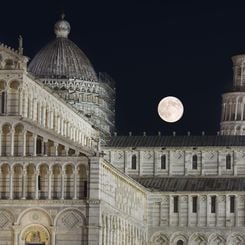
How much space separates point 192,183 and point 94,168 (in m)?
33.1

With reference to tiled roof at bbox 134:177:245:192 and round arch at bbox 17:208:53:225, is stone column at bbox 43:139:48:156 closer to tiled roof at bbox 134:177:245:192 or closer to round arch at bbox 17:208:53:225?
round arch at bbox 17:208:53:225

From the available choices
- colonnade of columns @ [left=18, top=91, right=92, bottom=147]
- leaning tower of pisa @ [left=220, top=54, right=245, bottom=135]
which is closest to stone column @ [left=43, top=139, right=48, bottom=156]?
colonnade of columns @ [left=18, top=91, right=92, bottom=147]

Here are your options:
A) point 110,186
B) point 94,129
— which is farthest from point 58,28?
point 110,186

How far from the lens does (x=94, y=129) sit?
450 feet

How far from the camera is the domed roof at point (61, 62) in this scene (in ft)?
486

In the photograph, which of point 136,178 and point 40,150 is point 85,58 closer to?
point 136,178

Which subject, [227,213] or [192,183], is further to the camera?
[192,183]

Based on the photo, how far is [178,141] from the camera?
465ft

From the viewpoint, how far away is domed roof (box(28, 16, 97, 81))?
486ft

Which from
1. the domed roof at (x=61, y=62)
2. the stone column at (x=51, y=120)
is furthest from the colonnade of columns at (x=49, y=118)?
the domed roof at (x=61, y=62)

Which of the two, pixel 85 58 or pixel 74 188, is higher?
pixel 85 58

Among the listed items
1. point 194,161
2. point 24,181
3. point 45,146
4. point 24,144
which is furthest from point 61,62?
point 24,181

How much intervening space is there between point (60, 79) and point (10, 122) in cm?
3993

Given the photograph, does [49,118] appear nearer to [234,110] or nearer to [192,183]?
[192,183]
